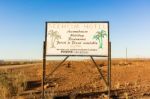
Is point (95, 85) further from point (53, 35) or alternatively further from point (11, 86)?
point (53, 35)

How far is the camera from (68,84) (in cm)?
1886

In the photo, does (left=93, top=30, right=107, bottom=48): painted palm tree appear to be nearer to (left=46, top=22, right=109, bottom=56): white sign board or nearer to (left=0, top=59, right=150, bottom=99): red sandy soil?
(left=46, top=22, right=109, bottom=56): white sign board

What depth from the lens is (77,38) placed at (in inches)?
551

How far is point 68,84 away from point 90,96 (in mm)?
4103

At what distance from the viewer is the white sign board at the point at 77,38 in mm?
13844

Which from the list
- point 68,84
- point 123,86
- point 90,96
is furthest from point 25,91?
point 123,86

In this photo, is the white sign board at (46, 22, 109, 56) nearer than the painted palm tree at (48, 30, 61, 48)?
Yes

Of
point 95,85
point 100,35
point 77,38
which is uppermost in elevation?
point 100,35

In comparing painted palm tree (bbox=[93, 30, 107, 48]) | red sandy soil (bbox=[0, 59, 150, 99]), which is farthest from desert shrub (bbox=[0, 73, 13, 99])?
painted palm tree (bbox=[93, 30, 107, 48])

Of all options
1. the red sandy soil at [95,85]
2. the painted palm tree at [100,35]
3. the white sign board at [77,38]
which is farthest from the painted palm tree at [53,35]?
the red sandy soil at [95,85]

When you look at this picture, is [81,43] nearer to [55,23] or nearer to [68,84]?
[55,23]

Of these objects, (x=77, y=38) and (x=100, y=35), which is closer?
(x=100, y=35)

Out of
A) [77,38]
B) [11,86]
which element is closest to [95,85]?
[11,86]

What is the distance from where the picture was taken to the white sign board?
13.8 meters
